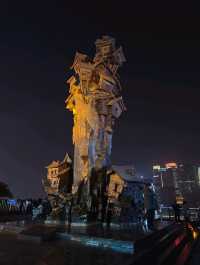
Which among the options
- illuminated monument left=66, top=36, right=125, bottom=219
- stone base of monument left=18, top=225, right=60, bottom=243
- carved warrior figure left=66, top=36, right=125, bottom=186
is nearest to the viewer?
stone base of monument left=18, top=225, right=60, bottom=243

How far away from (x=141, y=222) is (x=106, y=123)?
16.6 feet

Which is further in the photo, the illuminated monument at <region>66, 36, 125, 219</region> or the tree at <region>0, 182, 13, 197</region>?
the tree at <region>0, 182, 13, 197</region>

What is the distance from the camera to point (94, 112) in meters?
12.1

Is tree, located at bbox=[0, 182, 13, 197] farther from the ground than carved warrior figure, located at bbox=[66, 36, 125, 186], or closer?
closer

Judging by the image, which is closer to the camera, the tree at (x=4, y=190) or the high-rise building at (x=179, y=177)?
the tree at (x=4, y=190)

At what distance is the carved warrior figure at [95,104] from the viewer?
11.9 meters

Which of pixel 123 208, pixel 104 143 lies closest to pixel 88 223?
pixel 123 208

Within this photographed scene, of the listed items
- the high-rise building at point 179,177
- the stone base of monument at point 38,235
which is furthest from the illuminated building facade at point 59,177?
the high-rise building at point 179,177

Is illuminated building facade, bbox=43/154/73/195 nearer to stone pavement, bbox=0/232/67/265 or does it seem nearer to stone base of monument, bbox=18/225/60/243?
stone base of monument, bbox=18/225/60/243

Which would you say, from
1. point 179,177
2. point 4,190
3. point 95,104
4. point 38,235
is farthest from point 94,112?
point 179,177

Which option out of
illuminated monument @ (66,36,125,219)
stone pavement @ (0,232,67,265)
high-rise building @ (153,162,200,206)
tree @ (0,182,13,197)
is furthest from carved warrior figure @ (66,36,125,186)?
high-rise building @ (153,162,200,206)

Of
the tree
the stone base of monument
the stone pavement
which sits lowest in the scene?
the stone pavement

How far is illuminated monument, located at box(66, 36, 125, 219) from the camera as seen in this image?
11562 mm

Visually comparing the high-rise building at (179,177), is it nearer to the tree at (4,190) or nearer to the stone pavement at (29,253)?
the tree at (4,190)
